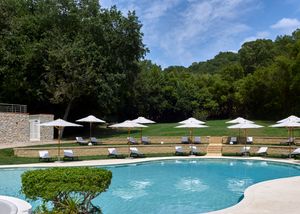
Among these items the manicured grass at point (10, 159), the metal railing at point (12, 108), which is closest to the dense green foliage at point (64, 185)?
the manicured grass at point (10, 159)

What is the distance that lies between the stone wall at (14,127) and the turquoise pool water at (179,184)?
445 inches

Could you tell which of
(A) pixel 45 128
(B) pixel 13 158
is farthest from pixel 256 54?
(B) pixel 13 158

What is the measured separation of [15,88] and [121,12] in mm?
12050

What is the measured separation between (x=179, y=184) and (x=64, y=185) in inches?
382

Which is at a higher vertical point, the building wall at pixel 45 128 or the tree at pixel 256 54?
the tree at pixel 256 54

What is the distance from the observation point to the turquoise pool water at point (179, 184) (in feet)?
42.3

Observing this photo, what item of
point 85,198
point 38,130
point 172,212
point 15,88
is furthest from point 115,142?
point 85,198

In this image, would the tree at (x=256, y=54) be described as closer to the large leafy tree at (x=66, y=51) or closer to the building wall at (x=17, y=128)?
the large leafy tree at (x=66, y=51)

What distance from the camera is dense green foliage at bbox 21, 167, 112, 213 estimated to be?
8.43 metres

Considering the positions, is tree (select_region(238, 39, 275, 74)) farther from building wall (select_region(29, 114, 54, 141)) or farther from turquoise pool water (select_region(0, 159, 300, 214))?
turquoise pool water (select_region(0, 159, 300, 214))

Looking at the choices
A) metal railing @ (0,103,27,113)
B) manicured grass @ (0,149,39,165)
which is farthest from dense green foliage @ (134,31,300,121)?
manicured grass @ (0,149,39,165)

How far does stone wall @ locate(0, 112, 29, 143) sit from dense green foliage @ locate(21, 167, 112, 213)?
23.5m

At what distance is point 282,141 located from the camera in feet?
98.6

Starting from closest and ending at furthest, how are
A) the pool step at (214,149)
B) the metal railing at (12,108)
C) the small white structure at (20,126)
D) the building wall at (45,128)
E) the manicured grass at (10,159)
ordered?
the manicured grass at (10,159) → the pool step at (214,149) → the small white structure at (20,126) → the metal railing at (12,108) → the building wall at (45,128)
